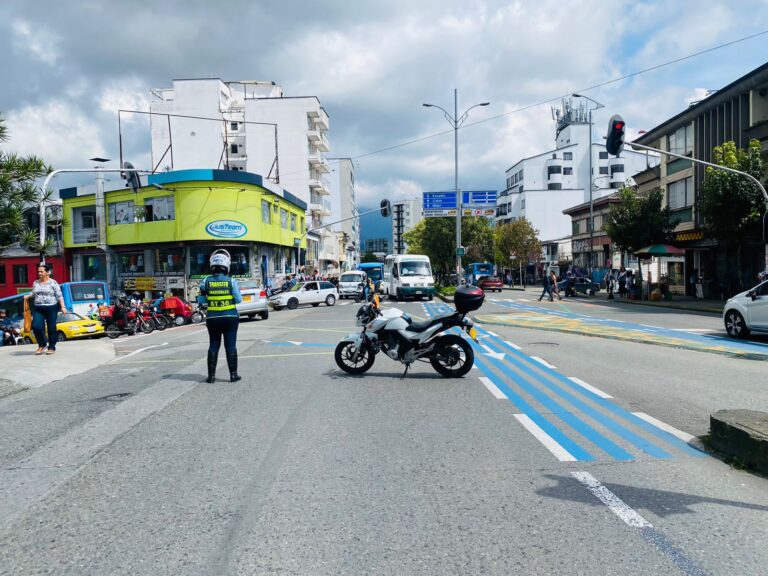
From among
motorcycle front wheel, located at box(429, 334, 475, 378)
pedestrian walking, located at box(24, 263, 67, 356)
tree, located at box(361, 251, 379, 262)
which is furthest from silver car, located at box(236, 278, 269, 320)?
tree, located at box(361, 251, 379, 262)

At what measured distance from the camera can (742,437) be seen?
192 inches

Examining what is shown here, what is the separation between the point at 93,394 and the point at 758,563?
7611mm

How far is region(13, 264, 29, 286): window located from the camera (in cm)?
4316

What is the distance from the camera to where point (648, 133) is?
123 feet

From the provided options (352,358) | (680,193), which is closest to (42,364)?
(352,358)

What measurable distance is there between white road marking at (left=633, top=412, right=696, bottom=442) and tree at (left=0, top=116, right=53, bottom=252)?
29.1 feet

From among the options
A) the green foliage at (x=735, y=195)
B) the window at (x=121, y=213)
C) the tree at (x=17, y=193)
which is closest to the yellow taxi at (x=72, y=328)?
the tree at (x=17, y=193)

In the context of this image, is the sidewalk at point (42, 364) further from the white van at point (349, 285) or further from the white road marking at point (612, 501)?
Answer: the white van at point (349, 285)

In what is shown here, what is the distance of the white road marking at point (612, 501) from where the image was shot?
3676 millimetres

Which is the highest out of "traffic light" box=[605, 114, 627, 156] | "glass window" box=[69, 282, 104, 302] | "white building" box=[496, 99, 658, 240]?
"white building" box=[496, 99, 658, 240]

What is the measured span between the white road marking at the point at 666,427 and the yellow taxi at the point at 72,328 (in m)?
17.4

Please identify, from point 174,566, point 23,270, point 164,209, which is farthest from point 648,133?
point 23,270

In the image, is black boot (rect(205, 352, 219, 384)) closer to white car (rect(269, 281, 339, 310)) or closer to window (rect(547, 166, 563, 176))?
white car (rect(269, 281, 339, 310))

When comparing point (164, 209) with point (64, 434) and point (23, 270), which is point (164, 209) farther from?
point (64, 434)
